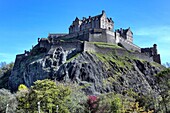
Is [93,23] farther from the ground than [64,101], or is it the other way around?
[93,23]

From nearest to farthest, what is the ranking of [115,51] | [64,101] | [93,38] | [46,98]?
1. [46,98]
2. [64,101]
3. [115,51]
4. [93,38]

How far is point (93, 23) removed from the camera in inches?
4124

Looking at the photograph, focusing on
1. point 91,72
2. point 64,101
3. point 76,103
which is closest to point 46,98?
point 64,101

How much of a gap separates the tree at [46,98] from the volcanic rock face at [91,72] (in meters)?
24.8

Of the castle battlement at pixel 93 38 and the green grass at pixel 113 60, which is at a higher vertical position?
the castle battlement at pixel 93 38

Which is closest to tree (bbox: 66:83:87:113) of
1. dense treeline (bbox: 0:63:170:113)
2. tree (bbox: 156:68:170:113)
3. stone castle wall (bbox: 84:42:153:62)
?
dense treeline (bbox: 0:63:170:113)

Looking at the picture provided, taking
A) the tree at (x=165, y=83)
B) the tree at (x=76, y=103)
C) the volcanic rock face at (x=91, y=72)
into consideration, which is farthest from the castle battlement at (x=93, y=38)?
the tree at (x=165, y=83)

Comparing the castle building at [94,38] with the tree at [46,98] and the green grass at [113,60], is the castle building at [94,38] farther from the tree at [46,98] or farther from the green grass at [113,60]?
the tree at [46,98]

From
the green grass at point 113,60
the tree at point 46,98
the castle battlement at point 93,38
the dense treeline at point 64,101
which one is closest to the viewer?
the tree at point 46,98

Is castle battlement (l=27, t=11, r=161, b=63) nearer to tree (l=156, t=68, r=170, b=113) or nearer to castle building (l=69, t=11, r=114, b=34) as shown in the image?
castle building (l=69, t=11, r=114, b=34)

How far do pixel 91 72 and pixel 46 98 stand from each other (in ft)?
112

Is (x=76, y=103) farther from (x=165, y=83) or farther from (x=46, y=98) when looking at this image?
(x=165, y=83)

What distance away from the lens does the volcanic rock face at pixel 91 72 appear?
73.4m

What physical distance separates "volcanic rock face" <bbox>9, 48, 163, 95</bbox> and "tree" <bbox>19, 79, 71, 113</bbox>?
81.4 ft
